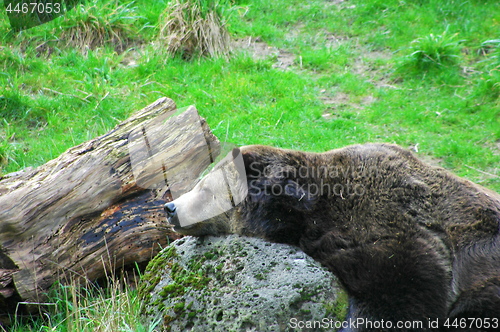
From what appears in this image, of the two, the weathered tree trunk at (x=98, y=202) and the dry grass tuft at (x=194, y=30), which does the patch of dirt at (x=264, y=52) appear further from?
the weathered tree trunk at (x=98, y=202)

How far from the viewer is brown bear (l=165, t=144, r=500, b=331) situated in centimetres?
330

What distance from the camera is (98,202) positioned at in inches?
173

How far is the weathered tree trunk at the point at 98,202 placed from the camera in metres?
4.08

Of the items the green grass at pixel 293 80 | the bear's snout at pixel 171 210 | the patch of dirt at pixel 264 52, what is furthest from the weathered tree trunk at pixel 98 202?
the patch of dirt at pixel 264 52

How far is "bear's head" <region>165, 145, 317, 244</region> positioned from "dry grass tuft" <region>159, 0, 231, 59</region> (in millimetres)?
5084

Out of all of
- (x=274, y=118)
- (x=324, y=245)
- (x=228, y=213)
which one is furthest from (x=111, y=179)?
(x=274, y=118)

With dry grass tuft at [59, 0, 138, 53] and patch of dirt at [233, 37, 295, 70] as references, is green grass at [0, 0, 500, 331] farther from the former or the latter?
patch of dirt at [233, 37, 295, 70]

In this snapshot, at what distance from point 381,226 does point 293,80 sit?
5.23m

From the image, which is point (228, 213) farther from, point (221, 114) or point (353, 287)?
point (221, 114)

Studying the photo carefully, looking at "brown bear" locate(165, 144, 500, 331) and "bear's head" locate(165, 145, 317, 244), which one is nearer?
"brown bear" locate(165, 144, 500, 331)

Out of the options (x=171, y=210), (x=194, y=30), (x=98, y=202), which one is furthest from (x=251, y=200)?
(x=194, y=30)

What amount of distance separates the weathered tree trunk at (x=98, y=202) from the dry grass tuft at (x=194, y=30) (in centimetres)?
387

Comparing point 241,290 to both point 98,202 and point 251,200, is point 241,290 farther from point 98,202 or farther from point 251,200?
point 98,202

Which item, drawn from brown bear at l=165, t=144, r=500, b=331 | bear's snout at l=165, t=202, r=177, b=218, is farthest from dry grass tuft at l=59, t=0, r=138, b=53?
brown bear at l=165, t=144, r=500, b=331
